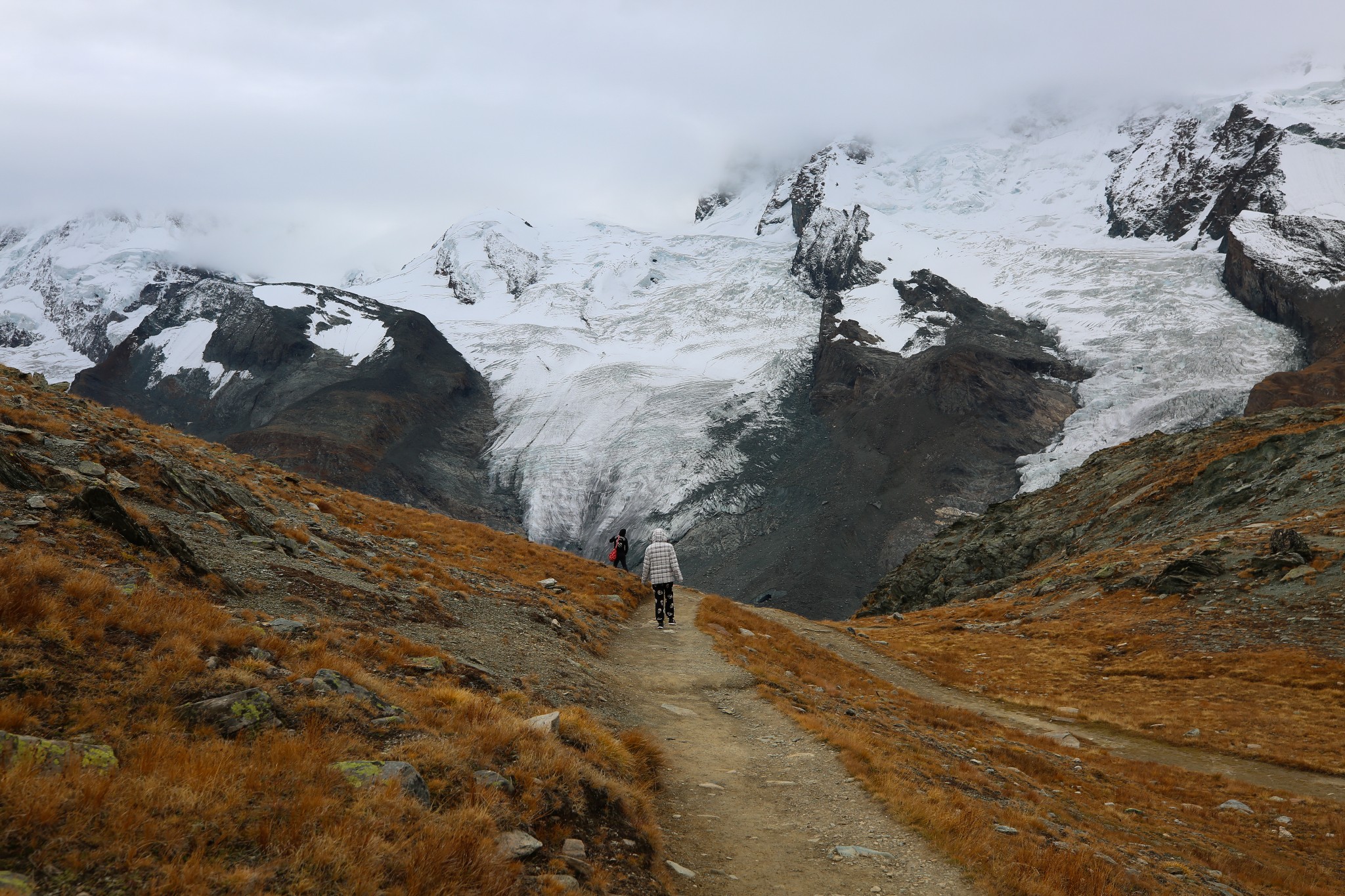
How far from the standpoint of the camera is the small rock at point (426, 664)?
33.8ft

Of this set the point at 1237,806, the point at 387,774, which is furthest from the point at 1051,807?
the point at 387,774

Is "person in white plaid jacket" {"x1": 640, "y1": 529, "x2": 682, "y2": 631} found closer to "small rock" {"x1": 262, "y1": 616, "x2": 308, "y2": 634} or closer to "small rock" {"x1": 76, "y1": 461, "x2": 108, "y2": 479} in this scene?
"small rock" {"x1": 262, "y1": 616, "x2": 308, "y2": 634}

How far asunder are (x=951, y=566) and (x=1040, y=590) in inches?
705

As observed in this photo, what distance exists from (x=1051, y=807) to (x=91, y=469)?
18467 mm

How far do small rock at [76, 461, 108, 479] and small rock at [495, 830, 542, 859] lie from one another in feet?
40.5

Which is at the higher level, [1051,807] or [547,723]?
[547,723]

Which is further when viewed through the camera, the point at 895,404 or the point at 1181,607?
the point at 895,404

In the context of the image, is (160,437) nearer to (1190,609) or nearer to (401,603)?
(401,603)

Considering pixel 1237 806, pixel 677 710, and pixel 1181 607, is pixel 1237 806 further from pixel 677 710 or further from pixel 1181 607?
pixel 1181 607

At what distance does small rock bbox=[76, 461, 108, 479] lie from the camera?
1349 centimetres

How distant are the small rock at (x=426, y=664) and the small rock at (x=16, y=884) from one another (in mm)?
6315

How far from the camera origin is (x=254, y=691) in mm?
6836

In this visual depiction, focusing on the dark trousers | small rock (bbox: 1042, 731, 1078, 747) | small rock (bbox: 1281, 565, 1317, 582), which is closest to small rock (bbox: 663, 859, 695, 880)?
the dark trousers

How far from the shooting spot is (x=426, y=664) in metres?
10.4
